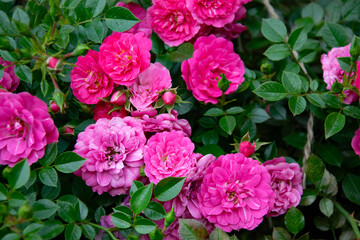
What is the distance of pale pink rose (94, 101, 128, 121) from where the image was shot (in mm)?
967

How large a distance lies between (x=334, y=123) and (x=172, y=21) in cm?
51

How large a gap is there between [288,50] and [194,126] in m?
0.36

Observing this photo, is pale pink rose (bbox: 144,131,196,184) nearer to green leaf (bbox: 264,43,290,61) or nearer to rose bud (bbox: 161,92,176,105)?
rose bud (bbox: 161,92,176,105)

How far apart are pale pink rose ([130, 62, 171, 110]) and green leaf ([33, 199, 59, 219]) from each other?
309mm

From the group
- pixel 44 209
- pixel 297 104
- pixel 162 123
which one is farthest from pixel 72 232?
pixel 297 104

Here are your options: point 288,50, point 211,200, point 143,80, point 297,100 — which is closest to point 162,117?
point 143,80

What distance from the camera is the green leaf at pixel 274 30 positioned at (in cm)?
112

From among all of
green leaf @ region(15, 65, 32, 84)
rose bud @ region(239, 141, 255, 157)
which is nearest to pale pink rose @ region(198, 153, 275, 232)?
rose bud @ region(239, 141, 255, 157)

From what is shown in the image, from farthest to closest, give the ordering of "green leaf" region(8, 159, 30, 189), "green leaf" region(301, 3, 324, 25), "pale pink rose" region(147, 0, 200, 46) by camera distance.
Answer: "green leaf" region(301, 3, 324, 25), "pale pink rose" region(147, 0, 200, 46), "green leaf" region(8, 159, 30, 189)

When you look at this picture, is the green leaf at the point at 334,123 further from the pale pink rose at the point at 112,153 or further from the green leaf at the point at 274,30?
the pale pink rose at the point at 112,153

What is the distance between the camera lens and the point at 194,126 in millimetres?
1193

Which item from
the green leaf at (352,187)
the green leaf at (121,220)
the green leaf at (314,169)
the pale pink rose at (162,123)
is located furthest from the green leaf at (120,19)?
the green leaf at (352,187)

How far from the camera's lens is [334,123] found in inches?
37.4

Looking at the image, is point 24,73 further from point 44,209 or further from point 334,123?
point 334,123
